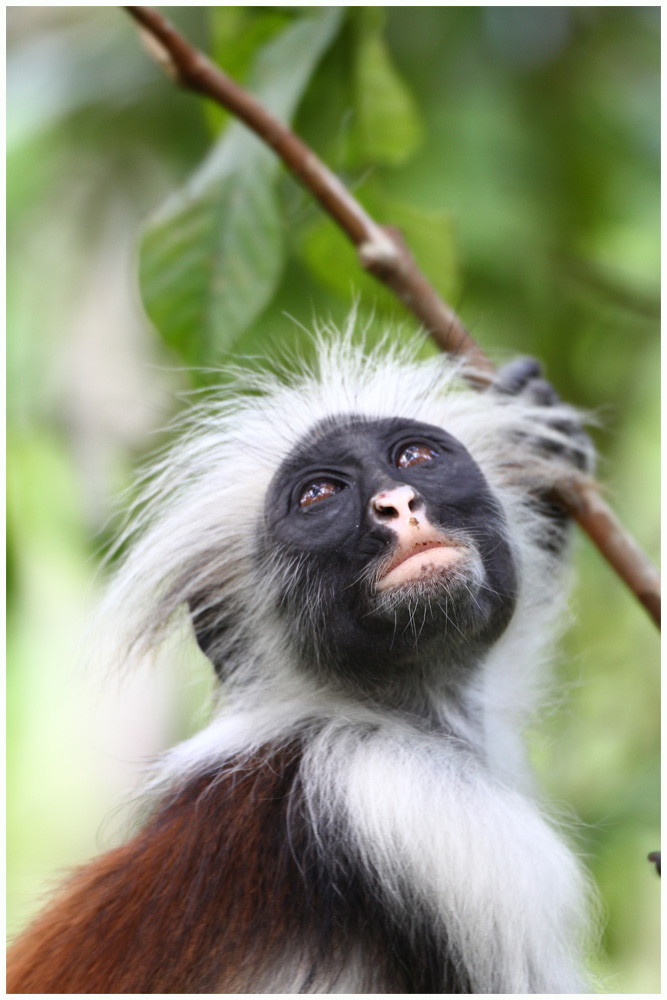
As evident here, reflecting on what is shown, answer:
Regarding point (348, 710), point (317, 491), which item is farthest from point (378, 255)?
point (348, 710)

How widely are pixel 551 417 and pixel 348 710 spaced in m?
1.16

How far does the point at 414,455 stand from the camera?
106 inches

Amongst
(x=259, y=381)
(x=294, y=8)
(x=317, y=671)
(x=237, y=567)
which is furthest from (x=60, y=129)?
(x=317, y=671)

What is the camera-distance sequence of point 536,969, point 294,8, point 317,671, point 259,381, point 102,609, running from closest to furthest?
point 536,969, point 317,671, point 102,609, point 259,381, point 294,8

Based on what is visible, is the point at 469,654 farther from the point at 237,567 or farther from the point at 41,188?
the point at 41,188

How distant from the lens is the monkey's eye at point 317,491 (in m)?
2.62

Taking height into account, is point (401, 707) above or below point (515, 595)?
below

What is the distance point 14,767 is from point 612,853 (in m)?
1.92

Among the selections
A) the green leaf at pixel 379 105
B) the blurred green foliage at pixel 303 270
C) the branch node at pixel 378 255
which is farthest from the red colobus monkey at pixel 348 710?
the green leaf at pixel 379 105

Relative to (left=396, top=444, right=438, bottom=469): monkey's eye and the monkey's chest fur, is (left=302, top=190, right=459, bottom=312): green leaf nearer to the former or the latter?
(left=396, top=444, right=438, bottom=469): monkey's eye

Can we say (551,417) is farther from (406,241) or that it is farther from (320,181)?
(320,181)

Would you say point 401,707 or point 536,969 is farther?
point 401,707

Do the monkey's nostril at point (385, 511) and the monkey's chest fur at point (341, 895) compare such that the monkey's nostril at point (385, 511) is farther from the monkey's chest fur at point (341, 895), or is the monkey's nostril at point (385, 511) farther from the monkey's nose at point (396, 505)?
the monkey's chest fur at point (341, 895)

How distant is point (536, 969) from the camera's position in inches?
88.8
